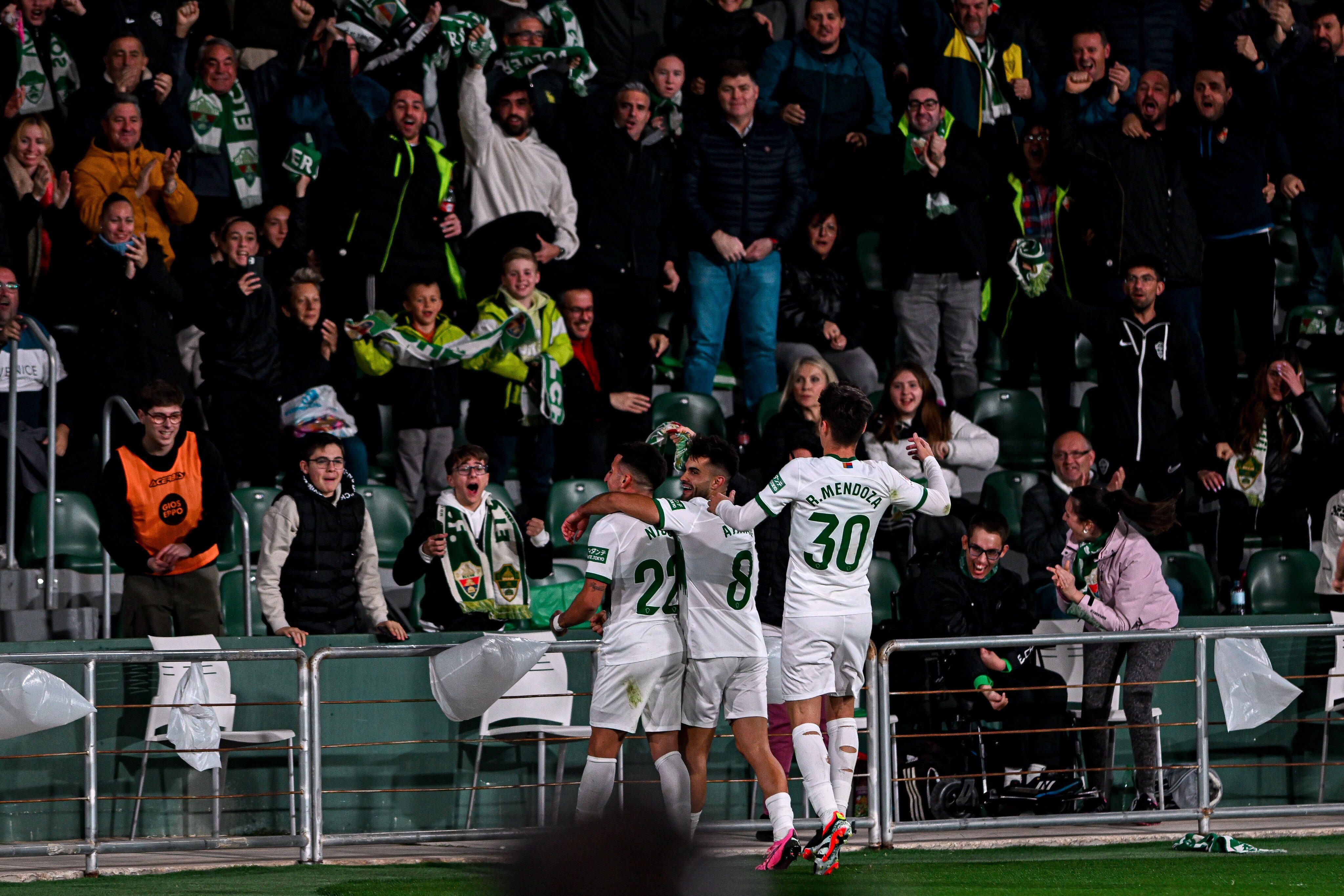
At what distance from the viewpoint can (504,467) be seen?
11.6m

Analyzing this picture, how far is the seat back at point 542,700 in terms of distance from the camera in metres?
9.12

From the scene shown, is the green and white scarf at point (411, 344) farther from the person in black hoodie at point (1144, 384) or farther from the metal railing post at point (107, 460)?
the person in black hoodie at point (1144, 384)

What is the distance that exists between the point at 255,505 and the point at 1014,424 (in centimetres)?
556

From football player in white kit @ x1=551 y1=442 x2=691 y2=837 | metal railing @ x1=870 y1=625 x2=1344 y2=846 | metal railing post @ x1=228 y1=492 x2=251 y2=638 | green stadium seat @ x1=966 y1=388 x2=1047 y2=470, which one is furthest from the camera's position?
green stadium seat @ x1=966 y1=388 x2=1047 y2=470

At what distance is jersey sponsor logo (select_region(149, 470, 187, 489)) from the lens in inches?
347

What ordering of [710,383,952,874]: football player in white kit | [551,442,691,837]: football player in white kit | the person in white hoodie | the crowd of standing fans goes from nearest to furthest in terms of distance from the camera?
1. [551,442,691,837]: football player in white kit
2. [710,383,952,874]: football player in white kit
3. the crowd of standing fans
4. the person in white hoodie

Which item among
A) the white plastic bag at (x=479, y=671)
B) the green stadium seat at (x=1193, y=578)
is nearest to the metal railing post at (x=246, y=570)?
the white plastic bag at (x=479, y=671)

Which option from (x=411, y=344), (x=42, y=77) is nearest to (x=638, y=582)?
(x=411, y=344)

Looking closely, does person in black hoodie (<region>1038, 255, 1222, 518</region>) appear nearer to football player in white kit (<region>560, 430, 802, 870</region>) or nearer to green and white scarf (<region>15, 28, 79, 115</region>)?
football player in white kit (<region>560, 430, 802, 870</region>)

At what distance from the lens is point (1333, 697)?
10.0m

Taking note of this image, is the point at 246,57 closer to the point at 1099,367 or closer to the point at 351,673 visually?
the point at 351,673

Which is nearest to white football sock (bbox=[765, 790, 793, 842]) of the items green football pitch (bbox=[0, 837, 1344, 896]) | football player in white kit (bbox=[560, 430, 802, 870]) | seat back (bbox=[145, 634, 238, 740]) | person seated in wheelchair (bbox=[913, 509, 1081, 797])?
football player in white kit (bbox=[560, 430, 802, 870])

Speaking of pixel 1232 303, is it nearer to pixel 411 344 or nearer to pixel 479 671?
pixel 411 344

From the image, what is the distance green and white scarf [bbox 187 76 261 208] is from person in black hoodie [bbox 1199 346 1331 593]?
718 cm
